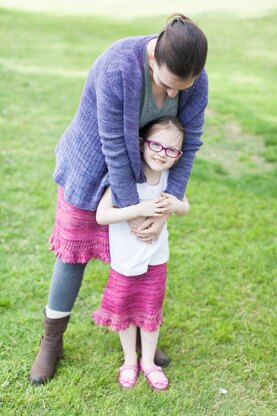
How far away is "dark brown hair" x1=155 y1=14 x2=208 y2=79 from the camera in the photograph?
183 centimetres

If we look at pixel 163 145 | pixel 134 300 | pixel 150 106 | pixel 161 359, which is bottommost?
pixel 161 359

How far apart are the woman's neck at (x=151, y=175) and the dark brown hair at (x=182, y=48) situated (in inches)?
21.2

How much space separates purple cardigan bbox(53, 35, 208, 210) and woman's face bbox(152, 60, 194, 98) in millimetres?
95

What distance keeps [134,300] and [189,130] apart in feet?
2.83

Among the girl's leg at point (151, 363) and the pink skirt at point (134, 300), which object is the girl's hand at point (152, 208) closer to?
the pink skirt at point (134, 300)

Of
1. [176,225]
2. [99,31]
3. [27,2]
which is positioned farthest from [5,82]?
[27,2]

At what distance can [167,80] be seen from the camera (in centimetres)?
195

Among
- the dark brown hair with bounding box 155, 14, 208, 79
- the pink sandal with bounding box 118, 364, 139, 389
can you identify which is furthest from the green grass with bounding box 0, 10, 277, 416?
the dark brown hair with bounding box 155, 14, 208, 79

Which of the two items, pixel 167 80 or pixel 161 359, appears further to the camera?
pixel 161 359

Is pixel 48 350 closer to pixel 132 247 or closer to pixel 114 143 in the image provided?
pixel 132 247

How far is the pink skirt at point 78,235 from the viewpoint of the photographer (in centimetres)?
244

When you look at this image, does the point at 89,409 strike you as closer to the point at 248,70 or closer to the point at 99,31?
the point at 248,70

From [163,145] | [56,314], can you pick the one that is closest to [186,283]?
[56,314]

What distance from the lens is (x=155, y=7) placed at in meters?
17.7
